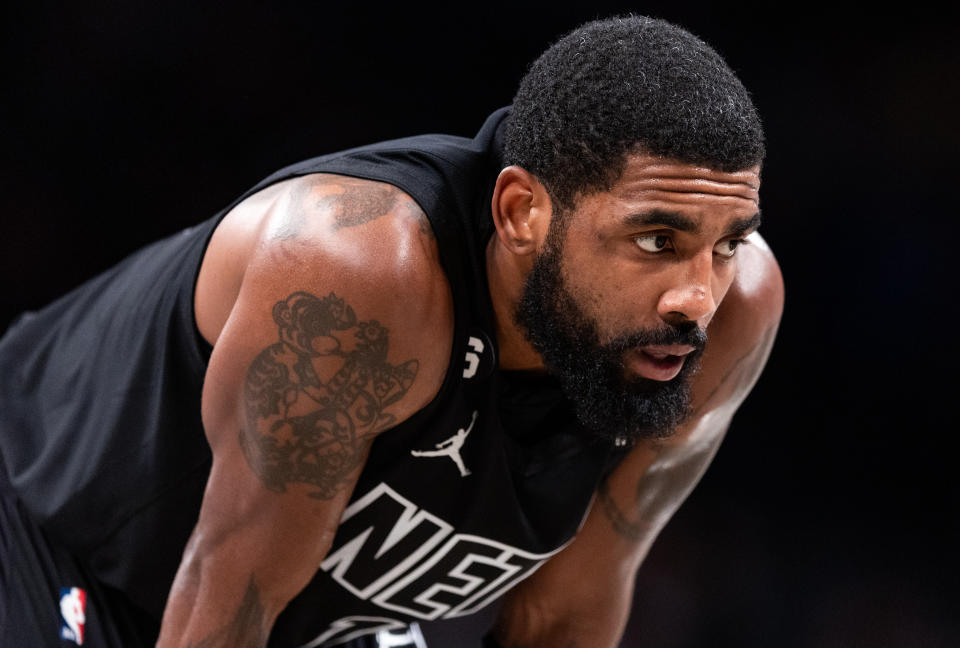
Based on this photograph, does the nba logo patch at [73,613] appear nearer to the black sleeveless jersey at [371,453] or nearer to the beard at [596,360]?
the black sleeveless jersey at [371,453]

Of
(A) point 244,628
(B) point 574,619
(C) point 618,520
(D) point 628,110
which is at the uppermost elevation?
(D) point 628,110

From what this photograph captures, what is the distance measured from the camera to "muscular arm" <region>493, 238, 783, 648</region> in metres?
1.47

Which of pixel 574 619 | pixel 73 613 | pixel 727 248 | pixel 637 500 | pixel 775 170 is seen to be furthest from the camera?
pixel 775 170

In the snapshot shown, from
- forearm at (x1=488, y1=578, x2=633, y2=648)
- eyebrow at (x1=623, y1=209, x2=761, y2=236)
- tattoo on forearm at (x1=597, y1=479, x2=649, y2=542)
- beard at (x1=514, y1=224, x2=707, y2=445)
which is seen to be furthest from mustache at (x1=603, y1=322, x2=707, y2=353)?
forearm at (x1=488, y1=578, x2=633, y2=648)

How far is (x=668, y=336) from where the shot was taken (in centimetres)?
120

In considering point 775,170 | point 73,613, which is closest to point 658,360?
point 73,613

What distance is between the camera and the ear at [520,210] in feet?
4.01

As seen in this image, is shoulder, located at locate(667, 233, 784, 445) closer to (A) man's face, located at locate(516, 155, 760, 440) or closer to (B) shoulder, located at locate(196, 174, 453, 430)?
(A) man's face, located at locate(516, 155, 760, 440)

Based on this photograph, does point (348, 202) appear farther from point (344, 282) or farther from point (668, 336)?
point (668, 336)

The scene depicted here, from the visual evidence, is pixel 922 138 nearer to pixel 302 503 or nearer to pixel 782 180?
pixel 782 180

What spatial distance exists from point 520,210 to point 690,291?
20 cm

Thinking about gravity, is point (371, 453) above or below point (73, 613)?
above

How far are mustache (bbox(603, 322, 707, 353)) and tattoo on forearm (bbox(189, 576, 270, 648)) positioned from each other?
46 cm

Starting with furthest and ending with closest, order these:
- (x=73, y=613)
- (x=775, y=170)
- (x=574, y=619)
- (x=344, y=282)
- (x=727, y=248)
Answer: (x=775, y=170), (x=574, y=619), (x=73, y=613), (x=727, y=248), (x=344, y=282)
